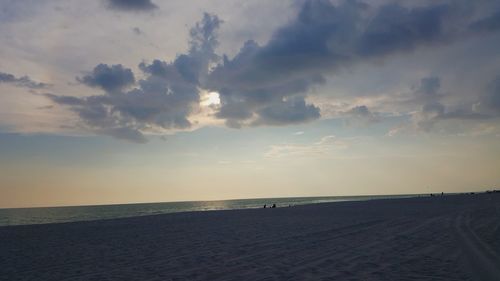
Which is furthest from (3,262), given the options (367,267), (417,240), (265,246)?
(417,240)

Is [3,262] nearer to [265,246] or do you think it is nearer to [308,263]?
[265,246]

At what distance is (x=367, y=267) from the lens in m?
11.5

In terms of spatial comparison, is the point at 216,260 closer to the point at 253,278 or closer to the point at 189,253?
the point at 189,253

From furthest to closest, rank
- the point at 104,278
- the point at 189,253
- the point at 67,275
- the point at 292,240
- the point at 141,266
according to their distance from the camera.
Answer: the point at 292,240 → the point at 189,253 → the point at 141,266 → the point at 67,275 → the point at 104,278

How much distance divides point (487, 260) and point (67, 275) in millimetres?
13106

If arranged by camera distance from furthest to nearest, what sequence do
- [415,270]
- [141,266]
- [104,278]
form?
[141,266]
[104,278]
[415,270]

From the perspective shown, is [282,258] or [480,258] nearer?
[480,258]

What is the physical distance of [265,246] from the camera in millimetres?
16859

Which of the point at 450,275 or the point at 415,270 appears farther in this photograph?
the point at 415,270

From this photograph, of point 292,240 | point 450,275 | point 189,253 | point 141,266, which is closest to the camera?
point 450,275

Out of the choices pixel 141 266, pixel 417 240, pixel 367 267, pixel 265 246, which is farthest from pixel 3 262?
pixel 417 240

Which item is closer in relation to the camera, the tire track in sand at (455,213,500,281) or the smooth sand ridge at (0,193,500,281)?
the tire track in sand at (455,213,500,281)

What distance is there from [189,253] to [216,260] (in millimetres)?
2406

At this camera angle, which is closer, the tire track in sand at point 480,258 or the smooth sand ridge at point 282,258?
the tire track in sand at point 480,258
